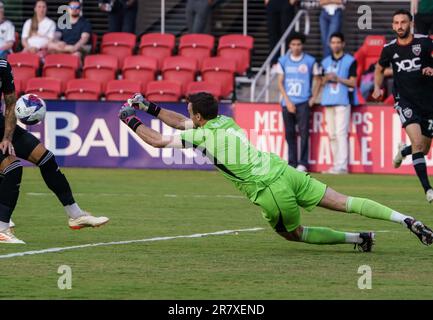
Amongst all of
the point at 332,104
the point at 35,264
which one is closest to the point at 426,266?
the point at 35,264

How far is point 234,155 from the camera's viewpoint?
34.7 feet

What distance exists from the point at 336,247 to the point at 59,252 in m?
2.66

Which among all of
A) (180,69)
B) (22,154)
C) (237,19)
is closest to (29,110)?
(22,154)

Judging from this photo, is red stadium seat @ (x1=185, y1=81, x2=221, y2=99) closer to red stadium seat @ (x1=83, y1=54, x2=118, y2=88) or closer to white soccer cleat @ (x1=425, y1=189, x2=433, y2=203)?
red stadium seat @ (x1=83, y1=54, x2=118, y2=88)

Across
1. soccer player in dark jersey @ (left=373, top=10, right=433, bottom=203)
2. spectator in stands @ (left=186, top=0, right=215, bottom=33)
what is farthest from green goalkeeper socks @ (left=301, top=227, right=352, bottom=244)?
spectator in stands @ (left=186, top=0, right=215, bottom=33)

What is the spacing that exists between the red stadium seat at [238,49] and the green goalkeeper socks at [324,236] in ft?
40.7

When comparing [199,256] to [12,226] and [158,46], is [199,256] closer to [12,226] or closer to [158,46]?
[12,226]

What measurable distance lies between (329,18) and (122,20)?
14.9ft

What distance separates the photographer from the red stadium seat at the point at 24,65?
76.2 feet

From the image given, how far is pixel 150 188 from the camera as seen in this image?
1833 cm

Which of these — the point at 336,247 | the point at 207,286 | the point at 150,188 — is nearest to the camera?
the point at 207,286

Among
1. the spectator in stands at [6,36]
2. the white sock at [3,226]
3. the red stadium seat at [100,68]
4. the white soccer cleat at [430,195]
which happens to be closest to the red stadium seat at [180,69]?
the red stadium seat at [100,68]
